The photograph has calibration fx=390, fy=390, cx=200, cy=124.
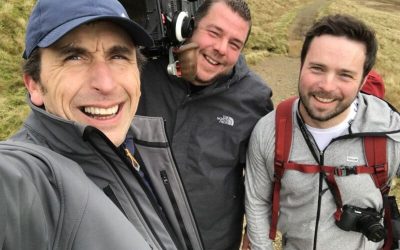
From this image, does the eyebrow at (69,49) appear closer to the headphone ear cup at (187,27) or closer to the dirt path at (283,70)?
the headphone ear cup at (187,27)

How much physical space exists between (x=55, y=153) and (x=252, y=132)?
182 centimetres

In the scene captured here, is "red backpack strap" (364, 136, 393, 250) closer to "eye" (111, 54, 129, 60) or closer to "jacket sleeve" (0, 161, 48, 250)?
"eye" (111, 54, 129, 60)

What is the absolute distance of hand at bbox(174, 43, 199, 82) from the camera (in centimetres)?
286

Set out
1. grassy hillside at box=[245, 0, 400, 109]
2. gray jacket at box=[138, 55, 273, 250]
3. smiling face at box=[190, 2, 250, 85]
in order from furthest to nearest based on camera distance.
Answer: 1. grassy hillside at box=[245, 0, 400, 109]
2. smiling face at box=[190, 2, 250, 85]
3. gray jacket at box=[138, 55, 273, 250]

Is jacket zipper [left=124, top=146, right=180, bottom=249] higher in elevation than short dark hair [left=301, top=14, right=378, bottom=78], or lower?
lower

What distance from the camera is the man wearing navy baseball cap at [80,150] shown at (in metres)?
1.11

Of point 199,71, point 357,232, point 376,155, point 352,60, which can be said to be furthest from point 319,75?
point 357,232

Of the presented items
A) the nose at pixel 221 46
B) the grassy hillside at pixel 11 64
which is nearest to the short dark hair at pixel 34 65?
the nose at pixel 221 46

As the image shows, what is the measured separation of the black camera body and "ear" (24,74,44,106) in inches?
43.2

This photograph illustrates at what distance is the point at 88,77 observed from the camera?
1.66 meters

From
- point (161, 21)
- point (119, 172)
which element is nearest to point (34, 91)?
point (119, 172)

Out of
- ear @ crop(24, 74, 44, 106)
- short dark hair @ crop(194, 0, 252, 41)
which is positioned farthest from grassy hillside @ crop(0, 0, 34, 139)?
ear @ crop(24, 74, 44, 106)

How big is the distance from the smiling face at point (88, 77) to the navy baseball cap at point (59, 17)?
6 cm

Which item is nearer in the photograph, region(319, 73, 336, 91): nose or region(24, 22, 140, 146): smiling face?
region(24, 22, 140, 146): smiling face
